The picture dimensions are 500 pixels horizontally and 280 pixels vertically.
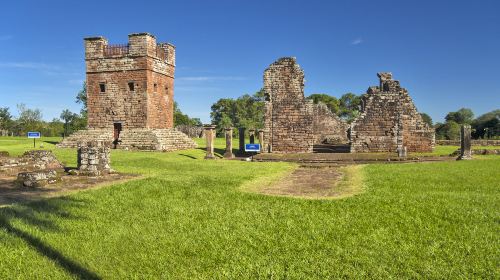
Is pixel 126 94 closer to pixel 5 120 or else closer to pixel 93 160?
pixel 93 160

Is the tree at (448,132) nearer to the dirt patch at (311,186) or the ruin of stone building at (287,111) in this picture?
the ruin of stone building at (287,111)

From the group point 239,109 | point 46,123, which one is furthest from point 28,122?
point 239,109

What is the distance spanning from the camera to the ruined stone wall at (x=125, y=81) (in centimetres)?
2547

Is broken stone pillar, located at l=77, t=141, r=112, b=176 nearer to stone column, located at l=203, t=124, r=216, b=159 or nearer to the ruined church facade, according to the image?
stone column, located at l=203, t=124, r=216, b=159

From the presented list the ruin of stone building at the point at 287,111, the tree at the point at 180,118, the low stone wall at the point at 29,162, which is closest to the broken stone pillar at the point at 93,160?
the low stone wall at the point at 29,162

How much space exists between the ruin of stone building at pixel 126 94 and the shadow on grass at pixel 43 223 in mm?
17778

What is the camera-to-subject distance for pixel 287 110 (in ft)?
61.7

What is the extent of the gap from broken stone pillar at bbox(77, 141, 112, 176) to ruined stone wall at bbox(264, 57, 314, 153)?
9310mm

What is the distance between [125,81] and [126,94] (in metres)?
0.87

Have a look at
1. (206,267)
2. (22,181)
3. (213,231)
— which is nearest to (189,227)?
(213,231)

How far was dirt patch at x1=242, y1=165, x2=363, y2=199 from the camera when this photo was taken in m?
8.42

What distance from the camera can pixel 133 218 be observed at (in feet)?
20.4

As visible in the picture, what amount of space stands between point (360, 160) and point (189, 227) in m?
11.6

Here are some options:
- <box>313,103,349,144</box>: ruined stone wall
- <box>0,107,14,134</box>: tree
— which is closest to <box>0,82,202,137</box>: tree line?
<box>0,107,14,134</box>: tree
